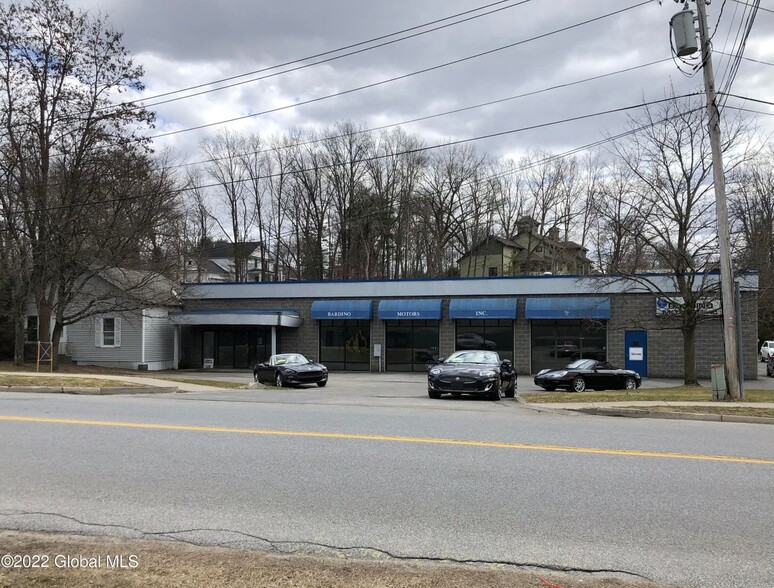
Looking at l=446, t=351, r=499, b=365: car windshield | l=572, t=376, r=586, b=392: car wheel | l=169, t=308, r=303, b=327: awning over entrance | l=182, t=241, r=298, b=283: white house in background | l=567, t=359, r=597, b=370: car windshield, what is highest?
l=182, t=241, r=298, b=283: white house in background

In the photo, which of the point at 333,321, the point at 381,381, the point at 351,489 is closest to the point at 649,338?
the point at 381,381

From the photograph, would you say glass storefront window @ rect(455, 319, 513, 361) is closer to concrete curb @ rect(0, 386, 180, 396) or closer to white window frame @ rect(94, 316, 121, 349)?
concrete curb @ rect(0, 386, 180, 396)

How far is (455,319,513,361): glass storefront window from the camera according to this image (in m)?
32.5

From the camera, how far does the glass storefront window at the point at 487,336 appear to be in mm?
32531

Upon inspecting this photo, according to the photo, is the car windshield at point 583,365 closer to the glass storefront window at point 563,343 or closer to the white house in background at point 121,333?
the glass storefront window at point 563,343

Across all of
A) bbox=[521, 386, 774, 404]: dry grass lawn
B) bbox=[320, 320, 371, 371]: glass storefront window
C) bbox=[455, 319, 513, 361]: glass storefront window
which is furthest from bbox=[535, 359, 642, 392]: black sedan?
bbox=[320, 320, 371, 371]: glass storefront window

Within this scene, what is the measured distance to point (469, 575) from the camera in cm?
408

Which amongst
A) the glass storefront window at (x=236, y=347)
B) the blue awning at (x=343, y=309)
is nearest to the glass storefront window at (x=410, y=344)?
the blue awning at (x=343, y=309)

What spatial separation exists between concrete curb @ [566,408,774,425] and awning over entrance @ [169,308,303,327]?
2240 cm

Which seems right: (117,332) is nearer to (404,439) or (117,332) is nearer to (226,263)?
(404,439)

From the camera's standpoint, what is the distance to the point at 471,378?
16.7 metres

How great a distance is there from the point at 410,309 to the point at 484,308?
155 inches

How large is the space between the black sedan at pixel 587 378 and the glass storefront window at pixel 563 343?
29.4 feet

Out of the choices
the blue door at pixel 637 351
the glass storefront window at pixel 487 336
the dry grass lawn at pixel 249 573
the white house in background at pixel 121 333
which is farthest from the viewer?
the white house in background at pixel 121 333
